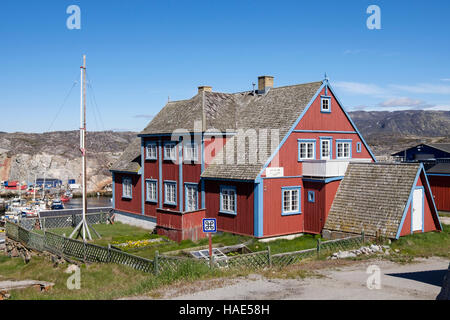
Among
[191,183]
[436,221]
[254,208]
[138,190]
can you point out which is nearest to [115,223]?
[138,190]

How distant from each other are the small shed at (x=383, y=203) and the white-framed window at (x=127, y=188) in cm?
1654

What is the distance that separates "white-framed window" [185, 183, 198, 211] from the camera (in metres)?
29.6

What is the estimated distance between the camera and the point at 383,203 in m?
24.9

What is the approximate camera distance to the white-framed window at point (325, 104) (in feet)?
94.4

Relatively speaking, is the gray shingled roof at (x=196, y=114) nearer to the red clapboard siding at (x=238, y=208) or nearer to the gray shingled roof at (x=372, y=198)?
the red clapboard siding at (x=238, y=208)

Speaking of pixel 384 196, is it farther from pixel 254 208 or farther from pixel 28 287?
pixel 28 287

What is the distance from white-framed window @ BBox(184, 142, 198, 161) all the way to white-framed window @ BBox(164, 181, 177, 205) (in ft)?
7.81

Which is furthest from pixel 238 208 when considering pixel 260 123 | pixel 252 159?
A: pixel 260 123

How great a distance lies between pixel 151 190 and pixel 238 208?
31.6 feet

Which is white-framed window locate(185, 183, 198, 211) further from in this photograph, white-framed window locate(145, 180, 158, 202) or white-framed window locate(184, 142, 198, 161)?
white-framed window locate(145, 180, 158, 202)

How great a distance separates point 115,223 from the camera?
122 feet

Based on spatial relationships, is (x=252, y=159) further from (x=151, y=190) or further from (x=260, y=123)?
(x=151, y=190)
